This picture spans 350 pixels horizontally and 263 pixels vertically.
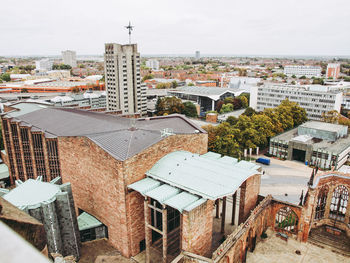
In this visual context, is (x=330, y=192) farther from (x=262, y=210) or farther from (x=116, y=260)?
(x=116, y=260)

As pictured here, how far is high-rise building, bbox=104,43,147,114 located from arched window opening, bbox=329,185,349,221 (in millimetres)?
64413

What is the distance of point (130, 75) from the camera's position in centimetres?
8725

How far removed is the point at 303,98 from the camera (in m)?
91.8

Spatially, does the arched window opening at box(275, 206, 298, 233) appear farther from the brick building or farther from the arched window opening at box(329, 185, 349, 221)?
the arched window opening at box(329, 185, 349, 221)

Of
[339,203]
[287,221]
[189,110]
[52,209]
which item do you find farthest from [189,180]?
[189,110]

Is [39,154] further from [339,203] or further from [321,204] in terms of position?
[339,203]

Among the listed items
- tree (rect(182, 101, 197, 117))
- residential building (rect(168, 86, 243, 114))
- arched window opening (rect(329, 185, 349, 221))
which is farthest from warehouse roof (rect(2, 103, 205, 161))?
residential building (rect(168, 86, 243, 114))

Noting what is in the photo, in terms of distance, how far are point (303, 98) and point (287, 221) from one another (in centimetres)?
6790

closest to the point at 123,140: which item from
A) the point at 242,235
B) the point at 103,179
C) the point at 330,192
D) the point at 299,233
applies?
A: the point at 103,179

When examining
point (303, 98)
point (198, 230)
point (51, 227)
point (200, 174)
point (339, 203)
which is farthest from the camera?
point (303, 98)

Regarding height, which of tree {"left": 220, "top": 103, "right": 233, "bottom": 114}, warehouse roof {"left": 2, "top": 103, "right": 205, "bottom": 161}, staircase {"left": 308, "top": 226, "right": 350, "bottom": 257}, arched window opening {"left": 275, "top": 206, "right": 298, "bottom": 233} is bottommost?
staircase {"left": 308, "top": 226, "right": 350, "bottom": 257}

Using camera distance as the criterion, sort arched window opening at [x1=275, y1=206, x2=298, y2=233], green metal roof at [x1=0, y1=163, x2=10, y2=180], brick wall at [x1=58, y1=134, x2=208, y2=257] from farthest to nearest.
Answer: green metal roof at [x1=0, y1=163, x2=10, y2=180] < arched window opening at [x1=275, y1=206, x2=298, y2=233] < brick wall at [x1=58, y1=134, x2=208, y2=257]

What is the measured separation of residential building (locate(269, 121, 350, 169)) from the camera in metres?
56.4

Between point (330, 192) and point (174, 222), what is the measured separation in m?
20.3
